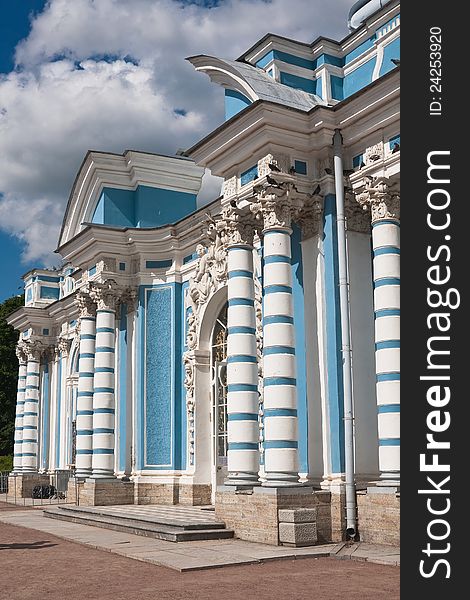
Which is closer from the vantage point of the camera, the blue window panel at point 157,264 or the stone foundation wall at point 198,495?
the stone foundation wall at point 198,495

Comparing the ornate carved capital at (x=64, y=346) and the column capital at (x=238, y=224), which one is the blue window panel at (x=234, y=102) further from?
the ornate carved capital at (x=64, y=346)

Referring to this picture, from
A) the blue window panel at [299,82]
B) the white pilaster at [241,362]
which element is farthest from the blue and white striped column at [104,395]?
the blue window panel at [299,82]

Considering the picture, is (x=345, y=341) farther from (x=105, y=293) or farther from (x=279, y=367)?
(x=105, y=293)

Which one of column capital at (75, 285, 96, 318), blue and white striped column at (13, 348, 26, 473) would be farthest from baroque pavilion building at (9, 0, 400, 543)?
blue and white striped column at (13, 348, 26, 473)

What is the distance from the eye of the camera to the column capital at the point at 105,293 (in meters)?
16.9

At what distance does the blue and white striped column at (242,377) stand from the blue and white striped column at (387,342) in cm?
196

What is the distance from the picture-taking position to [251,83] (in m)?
11.4

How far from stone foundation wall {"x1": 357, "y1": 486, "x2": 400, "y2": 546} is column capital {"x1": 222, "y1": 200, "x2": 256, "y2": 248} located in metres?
4.09

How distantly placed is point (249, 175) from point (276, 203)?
0.90m

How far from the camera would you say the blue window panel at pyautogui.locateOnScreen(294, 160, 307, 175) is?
11.5 m

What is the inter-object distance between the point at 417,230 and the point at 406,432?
1024 millimetres

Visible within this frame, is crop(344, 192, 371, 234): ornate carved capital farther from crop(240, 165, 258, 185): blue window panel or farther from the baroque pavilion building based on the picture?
crop(240, 165, 258, 185): blue window panel

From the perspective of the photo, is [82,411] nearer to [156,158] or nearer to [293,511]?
[156,158]

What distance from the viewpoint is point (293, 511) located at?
995 cm
